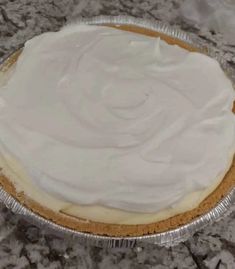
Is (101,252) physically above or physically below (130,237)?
below

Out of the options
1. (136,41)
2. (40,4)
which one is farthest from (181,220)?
(40,4)

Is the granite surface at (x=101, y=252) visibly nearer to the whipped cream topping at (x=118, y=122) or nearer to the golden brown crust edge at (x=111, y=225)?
the golden brown crust edge at (x=111, y=225)

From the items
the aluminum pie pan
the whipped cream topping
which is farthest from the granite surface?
the whipped cream topping

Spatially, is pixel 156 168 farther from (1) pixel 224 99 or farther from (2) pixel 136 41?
(2) pixel 136 41

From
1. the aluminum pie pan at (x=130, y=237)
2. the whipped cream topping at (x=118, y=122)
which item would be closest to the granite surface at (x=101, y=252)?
the aluminum pie pan at (x=130, y=237)

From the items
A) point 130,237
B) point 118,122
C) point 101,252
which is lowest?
point 101,252

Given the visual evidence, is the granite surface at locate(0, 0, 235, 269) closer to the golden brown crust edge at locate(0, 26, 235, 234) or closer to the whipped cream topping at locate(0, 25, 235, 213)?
the golden brown crust edge at locate(0, 26, 235, 234)

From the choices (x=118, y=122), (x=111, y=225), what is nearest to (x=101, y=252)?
(x=111, y=225)

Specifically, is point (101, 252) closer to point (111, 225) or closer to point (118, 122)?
point (111, 225)

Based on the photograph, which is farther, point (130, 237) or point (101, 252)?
point (101, 252)
